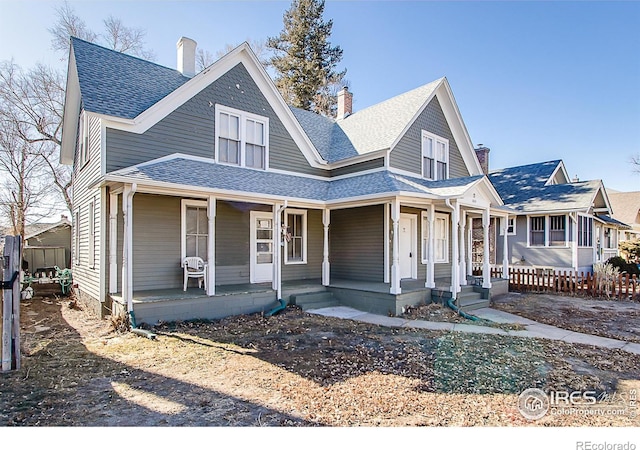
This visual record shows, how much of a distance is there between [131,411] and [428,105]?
1257 centimetres

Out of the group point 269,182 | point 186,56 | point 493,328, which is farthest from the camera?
point 186,56

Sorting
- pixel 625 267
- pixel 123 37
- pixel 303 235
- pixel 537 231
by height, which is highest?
pixel 123 37

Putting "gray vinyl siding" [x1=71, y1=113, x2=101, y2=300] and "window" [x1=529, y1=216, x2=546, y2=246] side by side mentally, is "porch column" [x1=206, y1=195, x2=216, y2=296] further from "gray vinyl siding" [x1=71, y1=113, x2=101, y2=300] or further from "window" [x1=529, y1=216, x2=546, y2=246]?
"window" [x1=529, y1=216, x2=546, y2=246]

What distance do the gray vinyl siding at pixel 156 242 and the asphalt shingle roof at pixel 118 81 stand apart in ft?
7.23

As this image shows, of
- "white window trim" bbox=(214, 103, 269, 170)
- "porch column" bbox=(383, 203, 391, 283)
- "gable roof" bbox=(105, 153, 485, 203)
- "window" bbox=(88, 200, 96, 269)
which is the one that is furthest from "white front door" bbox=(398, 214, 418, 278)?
"window" bbox=(88, 200, 96, 269)

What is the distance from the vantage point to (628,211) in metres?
33.9

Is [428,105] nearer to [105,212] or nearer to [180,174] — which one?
[180,174]

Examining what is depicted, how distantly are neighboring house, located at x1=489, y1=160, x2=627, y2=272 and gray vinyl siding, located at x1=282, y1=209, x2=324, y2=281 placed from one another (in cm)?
914

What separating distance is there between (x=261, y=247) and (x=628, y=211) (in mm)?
38434

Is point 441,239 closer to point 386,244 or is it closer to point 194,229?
point 386,244

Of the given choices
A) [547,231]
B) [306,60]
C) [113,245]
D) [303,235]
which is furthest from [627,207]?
[113,245]

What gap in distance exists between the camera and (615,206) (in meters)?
35.5
